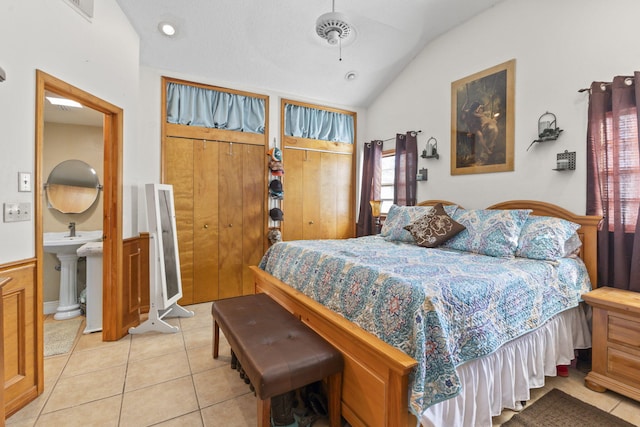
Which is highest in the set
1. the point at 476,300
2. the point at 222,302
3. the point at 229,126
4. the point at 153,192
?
the point at 229,126

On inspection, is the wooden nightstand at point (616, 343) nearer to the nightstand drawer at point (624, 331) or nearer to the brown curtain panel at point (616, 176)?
the nightstand drawer at point (624, 331)

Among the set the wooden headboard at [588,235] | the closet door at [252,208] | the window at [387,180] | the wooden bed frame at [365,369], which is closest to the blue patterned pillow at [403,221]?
the wooden headboard at [588,235]

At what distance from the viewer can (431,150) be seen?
3.66 meters

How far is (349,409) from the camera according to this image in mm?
1622

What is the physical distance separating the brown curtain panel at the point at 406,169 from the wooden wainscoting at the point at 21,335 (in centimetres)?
364

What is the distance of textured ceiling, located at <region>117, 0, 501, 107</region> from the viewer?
289cm

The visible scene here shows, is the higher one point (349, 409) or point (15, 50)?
point (15, 50)

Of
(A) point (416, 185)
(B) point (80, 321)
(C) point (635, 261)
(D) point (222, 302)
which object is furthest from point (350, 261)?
(B) point (80, 321)

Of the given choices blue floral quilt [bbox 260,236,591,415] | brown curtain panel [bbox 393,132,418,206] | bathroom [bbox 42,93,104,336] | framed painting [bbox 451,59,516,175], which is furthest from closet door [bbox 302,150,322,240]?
bathroom [bbox 42,93,104,336]

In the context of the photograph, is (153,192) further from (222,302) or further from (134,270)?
(222,302)

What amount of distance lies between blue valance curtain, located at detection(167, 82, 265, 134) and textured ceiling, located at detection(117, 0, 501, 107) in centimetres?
18

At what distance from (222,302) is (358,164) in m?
3.18

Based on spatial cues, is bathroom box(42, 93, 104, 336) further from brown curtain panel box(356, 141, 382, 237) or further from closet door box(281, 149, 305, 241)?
brown curtain panel box(356, 141, 382, 237)

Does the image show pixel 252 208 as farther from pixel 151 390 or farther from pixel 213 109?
pixel 151 390
